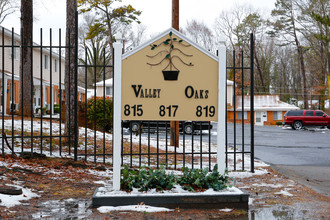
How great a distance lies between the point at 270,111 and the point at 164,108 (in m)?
37.0

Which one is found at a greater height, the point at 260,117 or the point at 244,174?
the point at 260,117

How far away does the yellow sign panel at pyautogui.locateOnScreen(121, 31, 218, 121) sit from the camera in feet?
17.5

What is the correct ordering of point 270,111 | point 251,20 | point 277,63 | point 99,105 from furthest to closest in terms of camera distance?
point 277,63
point 251,20
point 270,111
point 99,105

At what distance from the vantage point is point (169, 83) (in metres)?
5.40

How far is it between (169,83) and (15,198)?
282 cm

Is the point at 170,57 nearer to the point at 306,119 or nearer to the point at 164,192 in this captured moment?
the point at 164,192

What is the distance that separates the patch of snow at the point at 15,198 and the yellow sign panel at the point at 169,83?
1.90 m

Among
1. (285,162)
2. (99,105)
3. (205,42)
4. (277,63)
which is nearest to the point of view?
(285,162)

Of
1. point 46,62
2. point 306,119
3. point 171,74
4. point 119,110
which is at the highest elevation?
point 46,62

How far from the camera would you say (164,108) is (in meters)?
5.39

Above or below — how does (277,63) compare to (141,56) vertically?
above

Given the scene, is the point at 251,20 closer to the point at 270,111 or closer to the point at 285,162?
the point at 270,111

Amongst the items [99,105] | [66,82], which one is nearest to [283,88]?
[99,105]

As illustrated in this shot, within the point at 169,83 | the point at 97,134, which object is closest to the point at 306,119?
the point at 97,134
